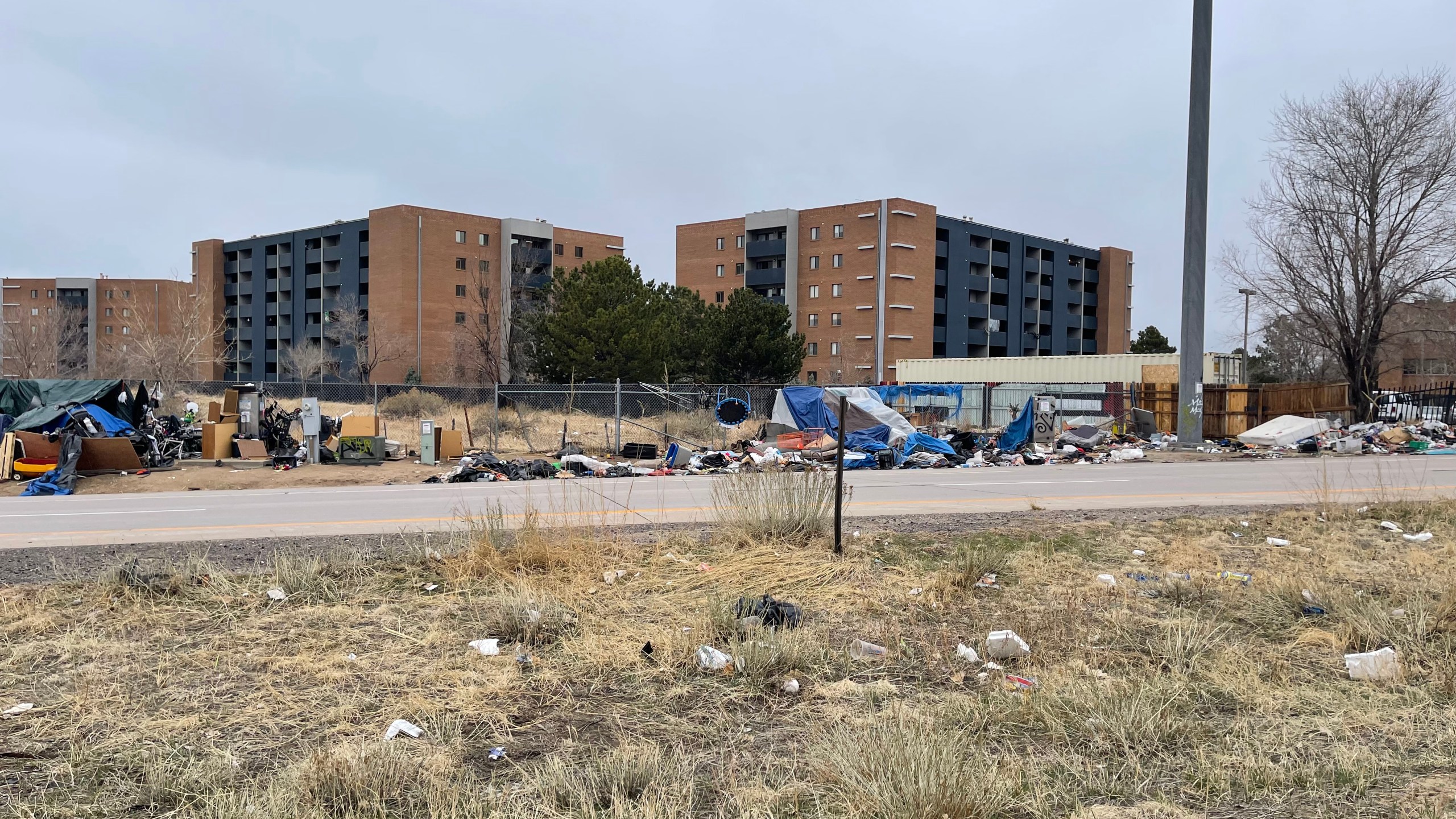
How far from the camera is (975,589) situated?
7.55 metres

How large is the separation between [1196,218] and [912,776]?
25.9 m

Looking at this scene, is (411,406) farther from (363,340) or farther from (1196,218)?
(363,340)

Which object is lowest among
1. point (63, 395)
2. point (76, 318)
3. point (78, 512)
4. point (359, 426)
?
point (78, 512)

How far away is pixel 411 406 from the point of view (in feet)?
134

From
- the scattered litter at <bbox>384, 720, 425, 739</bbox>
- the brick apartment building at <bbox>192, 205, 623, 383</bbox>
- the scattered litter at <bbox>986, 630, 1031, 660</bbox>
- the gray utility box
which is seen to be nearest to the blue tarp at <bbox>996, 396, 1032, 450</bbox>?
the gray utility box

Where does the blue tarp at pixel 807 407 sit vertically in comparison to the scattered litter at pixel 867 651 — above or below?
above

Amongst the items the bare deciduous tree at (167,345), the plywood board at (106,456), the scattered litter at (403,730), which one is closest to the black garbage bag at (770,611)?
the scattered litter at (403,730)

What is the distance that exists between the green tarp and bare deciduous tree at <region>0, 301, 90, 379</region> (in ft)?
144

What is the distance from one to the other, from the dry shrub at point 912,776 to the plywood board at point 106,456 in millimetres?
19232

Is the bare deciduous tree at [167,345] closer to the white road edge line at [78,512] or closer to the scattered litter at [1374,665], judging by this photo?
the white road edge line at [78,512]

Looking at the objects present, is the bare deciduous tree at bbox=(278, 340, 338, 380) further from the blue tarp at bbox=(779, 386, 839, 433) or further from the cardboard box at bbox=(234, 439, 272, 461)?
the blue tarp at bbox=(779, 386, 839, 433)

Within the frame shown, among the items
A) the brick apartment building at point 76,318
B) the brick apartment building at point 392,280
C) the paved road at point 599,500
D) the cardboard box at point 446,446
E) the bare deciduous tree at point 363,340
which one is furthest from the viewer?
the brick apartment building at point 392,280

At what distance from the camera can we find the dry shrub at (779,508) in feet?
29.6

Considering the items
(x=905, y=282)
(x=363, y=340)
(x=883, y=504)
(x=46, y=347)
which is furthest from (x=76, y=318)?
(x=883, y=504)
